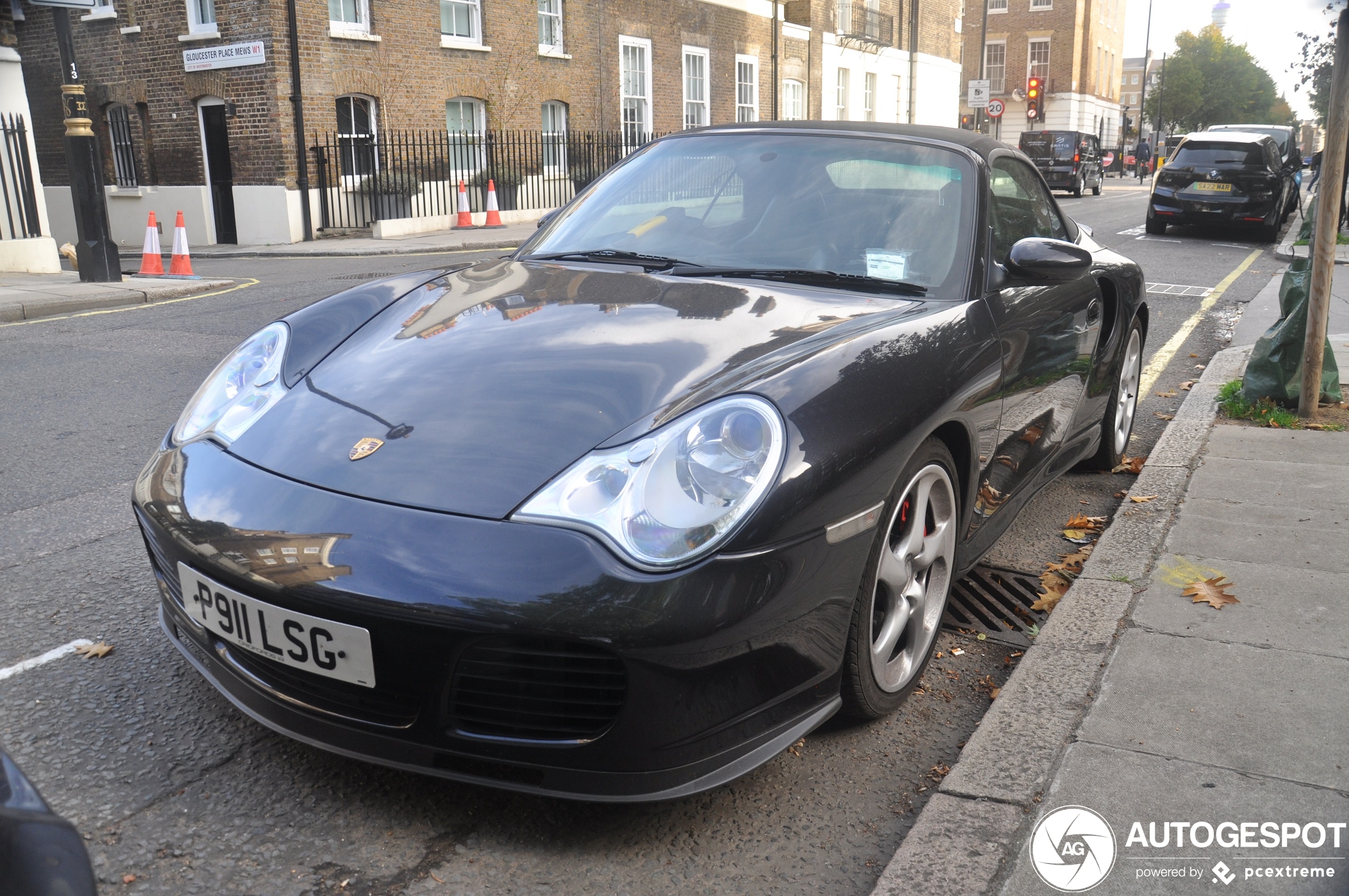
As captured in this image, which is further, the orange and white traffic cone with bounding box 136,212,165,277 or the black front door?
the black front door

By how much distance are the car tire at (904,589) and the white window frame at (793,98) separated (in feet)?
99.9

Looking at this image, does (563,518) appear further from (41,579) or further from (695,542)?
(41,579)

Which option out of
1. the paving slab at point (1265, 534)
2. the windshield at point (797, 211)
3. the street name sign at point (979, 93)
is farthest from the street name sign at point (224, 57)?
the street name sign at point (979, 93)

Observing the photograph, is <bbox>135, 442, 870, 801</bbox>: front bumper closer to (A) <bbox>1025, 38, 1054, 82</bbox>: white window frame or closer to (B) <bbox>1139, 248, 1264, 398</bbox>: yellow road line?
(B) <bbox>1139, 248, 1264, 398</bbox>: yellow road line

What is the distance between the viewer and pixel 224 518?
2242 millimetres

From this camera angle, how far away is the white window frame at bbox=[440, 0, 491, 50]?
20703 mm

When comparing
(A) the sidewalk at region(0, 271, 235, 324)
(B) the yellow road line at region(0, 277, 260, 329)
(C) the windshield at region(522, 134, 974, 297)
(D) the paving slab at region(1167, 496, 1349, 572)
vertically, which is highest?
(C) the windshield at region(522, 134, 974, 297)

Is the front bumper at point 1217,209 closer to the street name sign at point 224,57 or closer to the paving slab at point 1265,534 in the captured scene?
the street name sign at point 224,57

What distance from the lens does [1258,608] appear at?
318cm

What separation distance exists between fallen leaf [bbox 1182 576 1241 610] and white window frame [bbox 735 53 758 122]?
91.1ft

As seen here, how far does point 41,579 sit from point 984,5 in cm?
3371

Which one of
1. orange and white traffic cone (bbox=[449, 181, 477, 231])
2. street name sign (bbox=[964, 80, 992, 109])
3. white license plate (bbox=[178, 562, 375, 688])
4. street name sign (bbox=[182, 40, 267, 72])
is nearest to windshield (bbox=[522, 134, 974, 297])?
white license plate (bbox=[178, 562, 375, 688])

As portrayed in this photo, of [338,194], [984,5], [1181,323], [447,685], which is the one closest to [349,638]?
[447,685]

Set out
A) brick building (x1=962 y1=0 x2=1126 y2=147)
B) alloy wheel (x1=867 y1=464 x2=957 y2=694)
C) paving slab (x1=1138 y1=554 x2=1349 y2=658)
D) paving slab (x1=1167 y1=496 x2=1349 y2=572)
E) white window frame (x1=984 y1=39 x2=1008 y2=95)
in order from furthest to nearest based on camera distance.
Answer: white window frame (x1=984 y1=39 x2=1008 y2=95) → brick building (x1=962 y1=0 x2=1126 y2=147) → paving slab (x1=1167 y1=496 x2=1349 y2=572) → paving slab (x1=1138 y1=554 x2=1349 y2=658) → alloy wheel (x1=867 y1=464 x2=957 y2=694)
